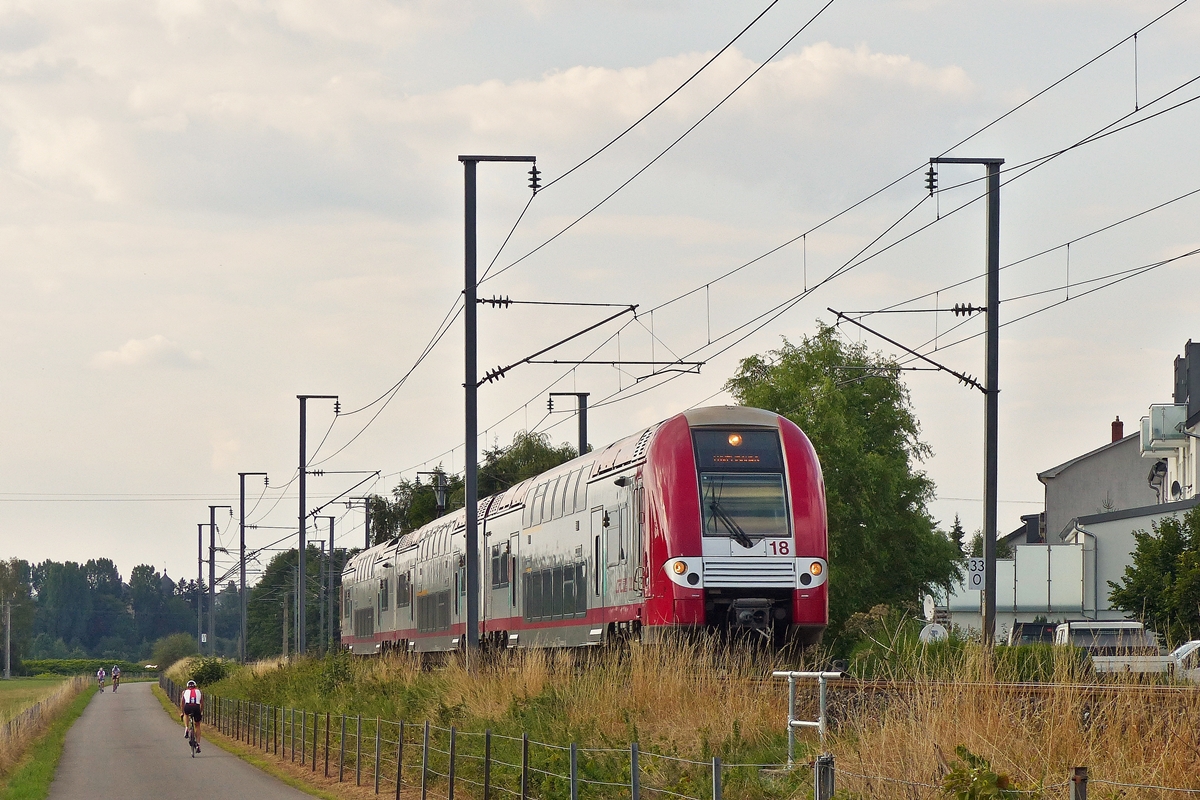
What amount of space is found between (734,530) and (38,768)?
19834mm

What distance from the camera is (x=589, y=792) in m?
14.5

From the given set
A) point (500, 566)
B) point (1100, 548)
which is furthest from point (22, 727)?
point (1100, 548)

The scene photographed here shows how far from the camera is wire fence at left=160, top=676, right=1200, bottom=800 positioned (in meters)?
9.64

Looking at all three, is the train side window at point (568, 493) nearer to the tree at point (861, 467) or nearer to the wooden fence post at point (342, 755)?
the wooden fence post at point (342, 755)

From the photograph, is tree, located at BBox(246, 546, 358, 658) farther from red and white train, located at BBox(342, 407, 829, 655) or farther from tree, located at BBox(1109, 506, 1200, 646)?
red and white train, located at BBox(342, 407, 829, 655)

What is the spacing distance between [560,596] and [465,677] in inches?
142

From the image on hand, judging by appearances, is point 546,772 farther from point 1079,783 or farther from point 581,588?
point 581,588

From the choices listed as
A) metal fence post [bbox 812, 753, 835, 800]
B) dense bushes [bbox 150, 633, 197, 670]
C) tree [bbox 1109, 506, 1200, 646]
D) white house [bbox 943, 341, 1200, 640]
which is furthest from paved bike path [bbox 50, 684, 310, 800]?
dense bushes [bbox 150, 633, 197, 670]

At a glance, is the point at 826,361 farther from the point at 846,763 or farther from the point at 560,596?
the point at 846,763

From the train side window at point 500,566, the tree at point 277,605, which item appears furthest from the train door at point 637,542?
the tree at point 277,605

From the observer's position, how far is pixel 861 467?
5441 cm

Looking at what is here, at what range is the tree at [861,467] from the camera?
53969 millimetres

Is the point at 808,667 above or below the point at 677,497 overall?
below

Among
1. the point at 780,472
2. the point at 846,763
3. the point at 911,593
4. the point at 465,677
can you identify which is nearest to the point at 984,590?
the point at 780,472
